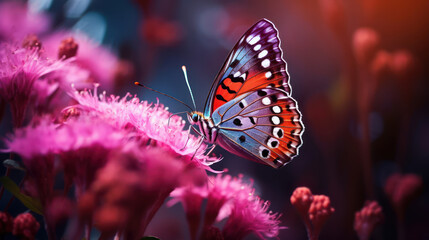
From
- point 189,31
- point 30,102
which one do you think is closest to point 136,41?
point 189,31

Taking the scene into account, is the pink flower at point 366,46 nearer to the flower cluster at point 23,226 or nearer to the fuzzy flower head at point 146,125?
the fuzzy flower head at point 146,125

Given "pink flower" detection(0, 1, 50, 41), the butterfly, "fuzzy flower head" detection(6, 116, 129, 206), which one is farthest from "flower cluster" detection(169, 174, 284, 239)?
"pink flower" detection(0, 1, 50, 41)

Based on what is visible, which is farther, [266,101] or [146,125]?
[266,101]

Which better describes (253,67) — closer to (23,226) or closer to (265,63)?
(265,63)

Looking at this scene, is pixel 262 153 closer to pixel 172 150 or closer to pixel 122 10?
pixel 172 150

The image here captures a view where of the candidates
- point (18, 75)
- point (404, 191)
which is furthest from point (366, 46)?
point (18, 75)

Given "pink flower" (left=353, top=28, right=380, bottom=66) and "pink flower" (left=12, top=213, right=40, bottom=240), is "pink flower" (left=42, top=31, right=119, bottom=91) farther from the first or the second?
"pink flower" (left=353, top=28, right=380, bottom=66)

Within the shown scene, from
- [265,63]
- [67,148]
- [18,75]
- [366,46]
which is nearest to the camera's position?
[67,148]
